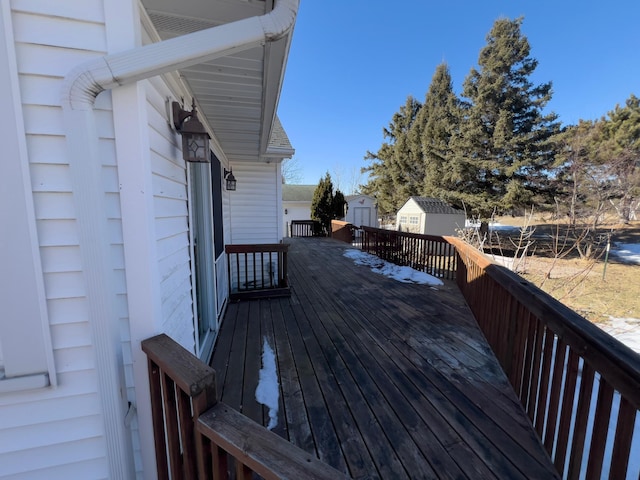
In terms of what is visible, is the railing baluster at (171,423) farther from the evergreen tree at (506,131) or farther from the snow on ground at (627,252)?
the snow on ground at (627,252)

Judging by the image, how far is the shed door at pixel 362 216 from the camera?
20.1 meters

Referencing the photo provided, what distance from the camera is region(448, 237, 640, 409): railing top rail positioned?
0.95 metres

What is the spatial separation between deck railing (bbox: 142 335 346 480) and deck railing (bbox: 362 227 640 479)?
1.18m

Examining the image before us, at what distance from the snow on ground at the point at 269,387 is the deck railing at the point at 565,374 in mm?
1677

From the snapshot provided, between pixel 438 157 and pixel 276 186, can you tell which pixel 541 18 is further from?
pixel 276 186

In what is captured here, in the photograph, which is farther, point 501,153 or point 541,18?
point 501,153

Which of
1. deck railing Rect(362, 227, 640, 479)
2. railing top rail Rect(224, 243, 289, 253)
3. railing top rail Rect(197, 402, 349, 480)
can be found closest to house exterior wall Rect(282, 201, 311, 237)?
railing top rail Rect(224, 243, 289, 253)

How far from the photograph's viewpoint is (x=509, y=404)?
2.00 m

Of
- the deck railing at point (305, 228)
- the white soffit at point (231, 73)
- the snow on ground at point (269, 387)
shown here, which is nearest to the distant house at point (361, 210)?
the deck railing at point (305, 228)

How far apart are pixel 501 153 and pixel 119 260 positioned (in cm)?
1700

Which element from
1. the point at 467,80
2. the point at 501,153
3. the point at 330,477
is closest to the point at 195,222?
the point at 330,477

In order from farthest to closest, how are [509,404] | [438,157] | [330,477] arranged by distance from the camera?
1. [438,157]
2. [509,404]
3. [330,477]

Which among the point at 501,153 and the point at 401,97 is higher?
the point at 401,97

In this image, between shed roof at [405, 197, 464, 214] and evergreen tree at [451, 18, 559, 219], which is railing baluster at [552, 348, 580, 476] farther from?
shed roof at [405, 197, 464, 214]
